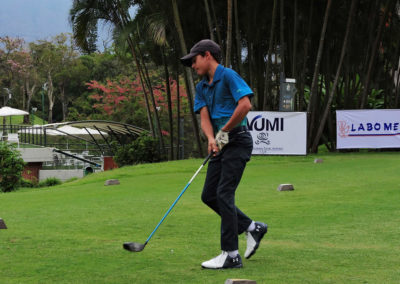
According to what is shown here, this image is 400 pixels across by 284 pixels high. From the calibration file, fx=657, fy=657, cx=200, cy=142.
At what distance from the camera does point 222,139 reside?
17.6 feet

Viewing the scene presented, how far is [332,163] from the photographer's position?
19.2 meters

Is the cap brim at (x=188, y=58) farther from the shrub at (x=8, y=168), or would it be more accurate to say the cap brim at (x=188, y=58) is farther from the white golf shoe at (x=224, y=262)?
the shrub at (x=8, y=168)

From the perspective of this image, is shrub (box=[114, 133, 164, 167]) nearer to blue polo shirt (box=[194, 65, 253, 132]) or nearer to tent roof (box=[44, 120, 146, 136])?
tent roof (box=[44, 120, 146, 136])

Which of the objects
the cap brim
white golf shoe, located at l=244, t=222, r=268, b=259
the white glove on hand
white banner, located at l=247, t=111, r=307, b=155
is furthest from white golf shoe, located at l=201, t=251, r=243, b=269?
white banner, located at l=247, t=111, r=307, b=155

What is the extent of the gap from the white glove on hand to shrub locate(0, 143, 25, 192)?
1744 centimetres

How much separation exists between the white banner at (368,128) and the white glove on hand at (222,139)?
18.7 metres

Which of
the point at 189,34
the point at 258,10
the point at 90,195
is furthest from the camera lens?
the point at 189,34

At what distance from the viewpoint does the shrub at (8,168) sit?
71.0 ft

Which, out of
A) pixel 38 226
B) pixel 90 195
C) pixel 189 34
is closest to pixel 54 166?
pixel 189 34

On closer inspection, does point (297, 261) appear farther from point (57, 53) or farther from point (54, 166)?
point (57, 53)

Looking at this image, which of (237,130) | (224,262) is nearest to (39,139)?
(237,130)

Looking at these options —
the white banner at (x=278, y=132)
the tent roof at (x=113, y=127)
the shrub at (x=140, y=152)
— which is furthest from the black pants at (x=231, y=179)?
the tent roof at (x=113, y=127)

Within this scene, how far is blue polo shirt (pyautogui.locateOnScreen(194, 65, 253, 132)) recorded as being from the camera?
537 cm

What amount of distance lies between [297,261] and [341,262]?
1.19 feet
